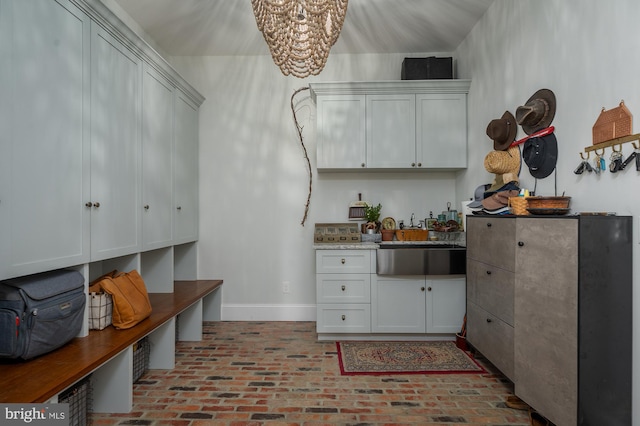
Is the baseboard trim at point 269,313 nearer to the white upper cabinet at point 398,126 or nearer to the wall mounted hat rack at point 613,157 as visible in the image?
the white upper cabinet at point 398,126

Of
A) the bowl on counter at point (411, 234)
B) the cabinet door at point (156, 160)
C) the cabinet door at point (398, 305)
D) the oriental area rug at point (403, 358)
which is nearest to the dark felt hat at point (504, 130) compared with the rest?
the bowl on counter at point (411, 234)

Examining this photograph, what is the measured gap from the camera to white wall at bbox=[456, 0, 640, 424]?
1.80m

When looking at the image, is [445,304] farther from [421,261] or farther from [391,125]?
[391,125]

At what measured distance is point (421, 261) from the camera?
333cm

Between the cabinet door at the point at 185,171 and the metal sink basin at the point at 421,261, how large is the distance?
6.30 feet

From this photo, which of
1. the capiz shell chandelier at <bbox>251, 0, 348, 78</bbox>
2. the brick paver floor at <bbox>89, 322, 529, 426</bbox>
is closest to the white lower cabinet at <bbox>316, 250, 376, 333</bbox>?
the brick paver floor at <bbox>89, 322, 529, 426</bbox>

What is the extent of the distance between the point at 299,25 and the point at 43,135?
1.57 metres

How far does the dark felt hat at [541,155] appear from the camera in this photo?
2369 mm

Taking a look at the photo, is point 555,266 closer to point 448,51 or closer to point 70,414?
point 70,414

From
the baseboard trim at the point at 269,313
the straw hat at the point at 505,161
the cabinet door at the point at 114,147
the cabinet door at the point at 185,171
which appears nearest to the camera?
the cabinet door at the point at 114,147

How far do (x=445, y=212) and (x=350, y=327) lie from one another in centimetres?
158

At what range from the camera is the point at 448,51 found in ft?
13.4

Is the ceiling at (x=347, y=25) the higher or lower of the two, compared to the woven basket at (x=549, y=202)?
higher

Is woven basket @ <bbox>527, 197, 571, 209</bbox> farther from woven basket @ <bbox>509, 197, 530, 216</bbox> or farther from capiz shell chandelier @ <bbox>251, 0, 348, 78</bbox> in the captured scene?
capiz shell chandelier @ <bbox>251, 0, 348, 78</bbox>
